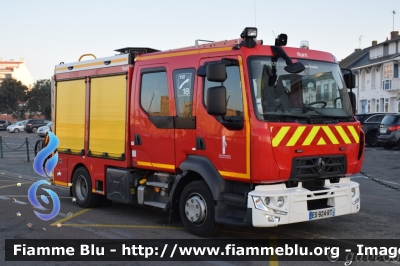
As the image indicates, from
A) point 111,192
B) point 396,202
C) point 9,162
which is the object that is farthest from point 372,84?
point 111,192

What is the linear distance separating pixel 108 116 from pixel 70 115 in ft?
5.22

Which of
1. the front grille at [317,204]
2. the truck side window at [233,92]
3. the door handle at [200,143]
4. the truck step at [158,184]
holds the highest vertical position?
the truck side window at [233,92]

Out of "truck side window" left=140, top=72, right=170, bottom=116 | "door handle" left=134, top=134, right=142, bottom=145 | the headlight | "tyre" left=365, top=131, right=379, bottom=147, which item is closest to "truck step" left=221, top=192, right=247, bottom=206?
the headlight

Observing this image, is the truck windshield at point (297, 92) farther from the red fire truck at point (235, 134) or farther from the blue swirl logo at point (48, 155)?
the blue swirl logo at point (48, 155)

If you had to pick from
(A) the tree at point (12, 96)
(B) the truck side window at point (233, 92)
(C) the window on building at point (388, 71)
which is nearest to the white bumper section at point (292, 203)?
(B) the truck side window at point (233, 92)

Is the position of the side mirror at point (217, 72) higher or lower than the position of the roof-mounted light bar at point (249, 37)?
lower

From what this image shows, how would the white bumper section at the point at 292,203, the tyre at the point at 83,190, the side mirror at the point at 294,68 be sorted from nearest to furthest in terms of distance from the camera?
the white bumper section at the point at 292,203 → the side mirror at the point at 294,68 → the tyre at the point at 83,190

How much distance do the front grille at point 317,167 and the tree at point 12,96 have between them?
81.1 m

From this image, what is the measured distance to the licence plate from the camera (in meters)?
7.06

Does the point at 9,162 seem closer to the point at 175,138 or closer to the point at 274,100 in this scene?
the point at 175,138

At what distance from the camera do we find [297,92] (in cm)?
732

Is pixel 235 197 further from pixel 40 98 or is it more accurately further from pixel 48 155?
pixel 40 98

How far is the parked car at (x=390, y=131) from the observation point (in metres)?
24.4

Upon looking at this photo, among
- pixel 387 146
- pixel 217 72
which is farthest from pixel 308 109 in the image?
pixel 387 146
